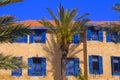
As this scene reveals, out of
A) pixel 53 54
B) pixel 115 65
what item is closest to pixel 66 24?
pixel 53 54

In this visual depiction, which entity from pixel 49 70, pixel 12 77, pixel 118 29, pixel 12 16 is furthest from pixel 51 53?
pixel 12 16

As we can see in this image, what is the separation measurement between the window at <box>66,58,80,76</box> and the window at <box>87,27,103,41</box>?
2.60 m

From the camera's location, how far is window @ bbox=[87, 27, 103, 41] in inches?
1515

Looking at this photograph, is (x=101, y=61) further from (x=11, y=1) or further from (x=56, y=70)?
(x=11, y=1)

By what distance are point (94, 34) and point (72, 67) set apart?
3867 millimetres

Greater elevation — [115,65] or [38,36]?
[38,36]

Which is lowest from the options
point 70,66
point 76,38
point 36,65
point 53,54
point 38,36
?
point 70,66

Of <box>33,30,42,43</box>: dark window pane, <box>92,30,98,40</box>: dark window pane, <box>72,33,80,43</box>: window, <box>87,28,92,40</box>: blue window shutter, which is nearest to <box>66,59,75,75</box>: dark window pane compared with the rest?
<box>72,33,80,43</box>: window

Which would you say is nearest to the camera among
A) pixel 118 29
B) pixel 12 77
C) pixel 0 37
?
pixel 0 37

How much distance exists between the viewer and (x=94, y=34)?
38.8 meters

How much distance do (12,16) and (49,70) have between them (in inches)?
853

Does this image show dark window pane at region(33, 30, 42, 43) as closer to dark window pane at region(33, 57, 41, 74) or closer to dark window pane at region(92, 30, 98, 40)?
dark window pane at region(33, 57, 41, 74)

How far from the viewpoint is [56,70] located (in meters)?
38.3

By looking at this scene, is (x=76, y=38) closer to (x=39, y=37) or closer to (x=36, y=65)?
(x=39, y=37)
